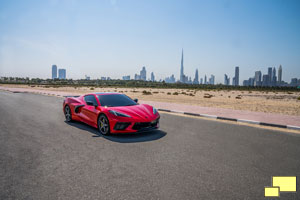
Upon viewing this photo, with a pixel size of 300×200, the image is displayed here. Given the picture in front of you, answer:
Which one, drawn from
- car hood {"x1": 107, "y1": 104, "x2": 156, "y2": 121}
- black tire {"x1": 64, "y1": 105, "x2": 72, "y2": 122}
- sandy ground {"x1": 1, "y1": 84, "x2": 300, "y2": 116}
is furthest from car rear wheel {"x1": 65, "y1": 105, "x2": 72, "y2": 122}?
sandy ground {"x1": 1, "y1": 84, "x2": 300, "y2": 116}

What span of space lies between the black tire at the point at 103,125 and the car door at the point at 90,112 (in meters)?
0.28

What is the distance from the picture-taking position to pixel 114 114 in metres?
6.42

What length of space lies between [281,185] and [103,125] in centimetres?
483

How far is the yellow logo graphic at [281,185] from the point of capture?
317 centimetres

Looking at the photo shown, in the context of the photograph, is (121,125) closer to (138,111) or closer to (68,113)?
(138,111)

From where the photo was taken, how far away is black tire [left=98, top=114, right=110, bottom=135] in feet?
21.6

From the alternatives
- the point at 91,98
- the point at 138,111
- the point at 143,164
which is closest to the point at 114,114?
the point at 138,111

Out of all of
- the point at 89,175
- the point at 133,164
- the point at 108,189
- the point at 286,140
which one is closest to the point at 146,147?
the point at 133,164

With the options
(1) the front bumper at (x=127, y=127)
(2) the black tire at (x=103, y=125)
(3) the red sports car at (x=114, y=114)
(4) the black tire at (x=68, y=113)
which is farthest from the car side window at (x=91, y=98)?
(1) the front bumper at (x=127, y=127)

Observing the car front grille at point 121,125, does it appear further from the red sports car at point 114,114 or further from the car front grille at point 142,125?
the car front grille at point 142,125

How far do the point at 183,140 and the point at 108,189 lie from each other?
330cm

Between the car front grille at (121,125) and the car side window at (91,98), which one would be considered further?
the car side window at (91,98)

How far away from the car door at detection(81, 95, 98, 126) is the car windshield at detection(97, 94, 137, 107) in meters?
0.27

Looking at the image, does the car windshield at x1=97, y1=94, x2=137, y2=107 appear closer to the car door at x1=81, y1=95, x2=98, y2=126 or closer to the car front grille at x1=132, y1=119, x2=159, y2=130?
the car door at x1=81, y1=95, x2=98, y2=126
